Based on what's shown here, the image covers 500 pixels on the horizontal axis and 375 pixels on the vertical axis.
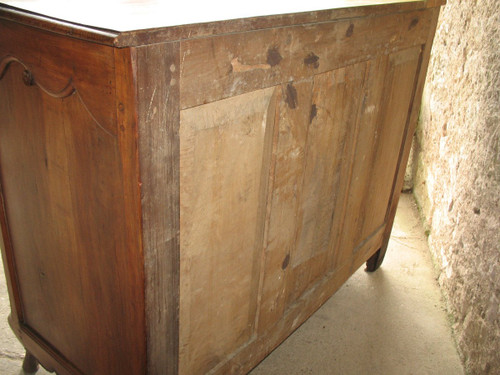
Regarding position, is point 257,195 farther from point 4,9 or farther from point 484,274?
point 484,274

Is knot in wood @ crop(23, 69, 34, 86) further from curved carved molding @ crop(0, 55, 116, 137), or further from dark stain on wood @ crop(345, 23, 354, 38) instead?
dark stain on wood @ crop(345, 23, 354, 38)

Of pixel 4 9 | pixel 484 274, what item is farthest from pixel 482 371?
pixel 4 9

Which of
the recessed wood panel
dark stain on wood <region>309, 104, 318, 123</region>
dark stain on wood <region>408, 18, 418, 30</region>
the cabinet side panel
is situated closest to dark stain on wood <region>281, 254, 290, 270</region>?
the recessed wood panel

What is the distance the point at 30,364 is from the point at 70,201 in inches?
35.4

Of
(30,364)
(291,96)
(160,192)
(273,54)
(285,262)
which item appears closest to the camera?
(160,192)

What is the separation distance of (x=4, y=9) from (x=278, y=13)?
574 millimetres

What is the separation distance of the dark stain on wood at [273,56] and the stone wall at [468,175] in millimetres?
1075

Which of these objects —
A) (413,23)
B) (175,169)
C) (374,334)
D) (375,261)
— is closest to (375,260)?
(375,261)

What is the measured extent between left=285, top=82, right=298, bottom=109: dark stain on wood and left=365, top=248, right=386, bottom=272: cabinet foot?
1.34 metres

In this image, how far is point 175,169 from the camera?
0.98 meters

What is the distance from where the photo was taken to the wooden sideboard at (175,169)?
0.91 meters

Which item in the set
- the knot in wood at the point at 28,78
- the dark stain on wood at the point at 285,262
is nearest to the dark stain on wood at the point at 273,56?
the knot in wood at the point at 28,78

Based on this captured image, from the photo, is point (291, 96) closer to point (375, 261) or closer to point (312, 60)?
point (312, 60)

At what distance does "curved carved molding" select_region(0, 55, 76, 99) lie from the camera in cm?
97
